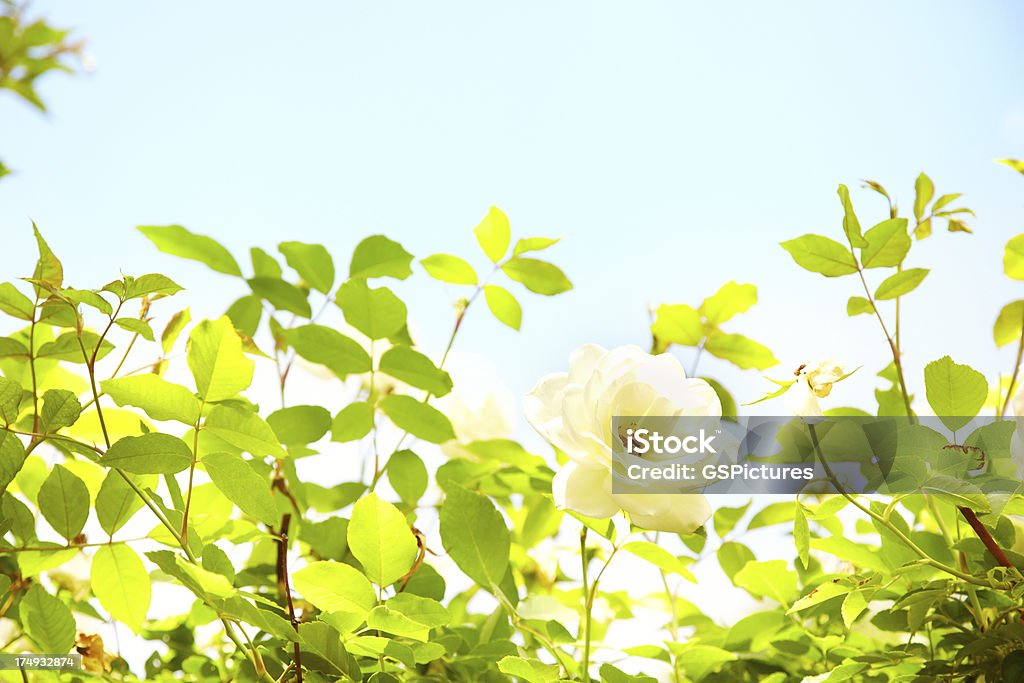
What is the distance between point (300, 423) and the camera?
0.46m

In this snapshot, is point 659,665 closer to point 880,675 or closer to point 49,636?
point 880,675

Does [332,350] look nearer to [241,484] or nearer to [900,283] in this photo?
[241,484]

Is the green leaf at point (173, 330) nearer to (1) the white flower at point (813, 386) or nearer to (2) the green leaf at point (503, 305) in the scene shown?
(2) the green leaf at point (503, 305)

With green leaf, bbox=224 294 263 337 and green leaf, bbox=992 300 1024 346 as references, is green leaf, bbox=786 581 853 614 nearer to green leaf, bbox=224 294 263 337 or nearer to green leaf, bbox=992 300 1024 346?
green leaf, bbox=992 300 1024 346

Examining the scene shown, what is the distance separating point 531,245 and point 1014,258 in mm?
273

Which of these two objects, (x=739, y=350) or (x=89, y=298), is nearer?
(x=89, y=298)

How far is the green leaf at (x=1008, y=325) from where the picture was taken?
460 mm

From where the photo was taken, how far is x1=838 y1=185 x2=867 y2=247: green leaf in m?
0.38

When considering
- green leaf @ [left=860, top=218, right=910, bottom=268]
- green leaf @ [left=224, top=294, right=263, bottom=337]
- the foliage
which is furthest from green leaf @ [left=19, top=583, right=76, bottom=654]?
green leaf @ [left=860, top=218, right=910, bottom=268]

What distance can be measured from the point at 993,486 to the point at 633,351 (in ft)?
0.48

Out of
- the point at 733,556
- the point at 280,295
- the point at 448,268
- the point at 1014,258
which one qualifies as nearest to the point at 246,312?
the point at 280,295

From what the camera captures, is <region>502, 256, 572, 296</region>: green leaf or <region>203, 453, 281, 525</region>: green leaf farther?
<region>502, 256, 572, 296</region>: green leaf

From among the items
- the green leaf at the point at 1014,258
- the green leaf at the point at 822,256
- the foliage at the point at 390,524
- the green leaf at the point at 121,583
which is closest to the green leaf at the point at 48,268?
the foliage at the point at 390,524

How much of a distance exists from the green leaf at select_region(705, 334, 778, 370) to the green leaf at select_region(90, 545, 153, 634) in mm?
358
